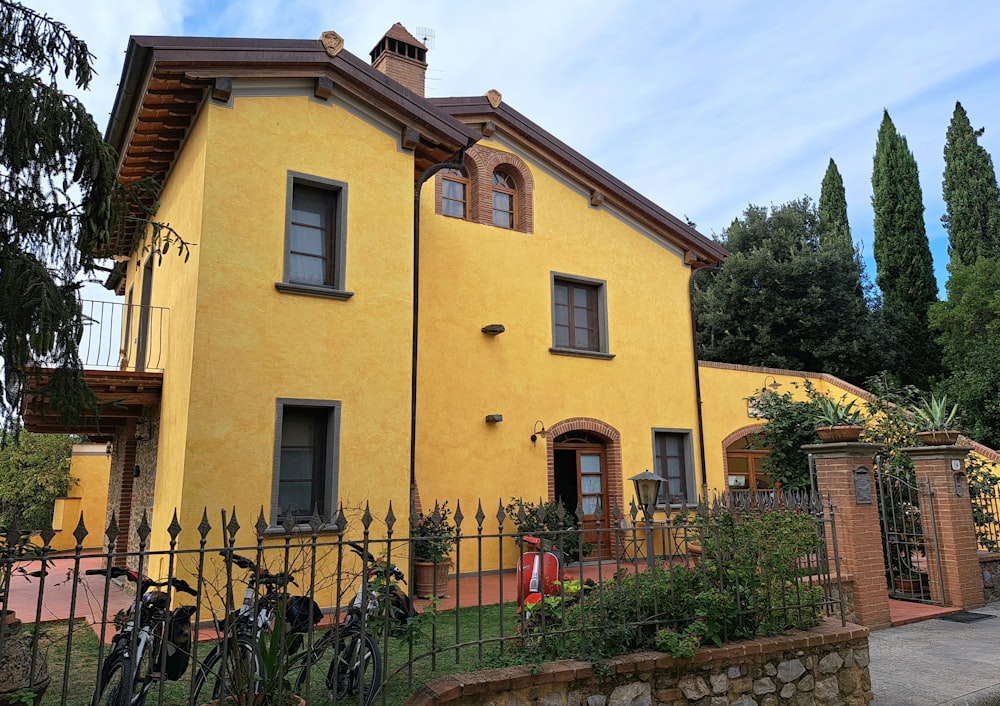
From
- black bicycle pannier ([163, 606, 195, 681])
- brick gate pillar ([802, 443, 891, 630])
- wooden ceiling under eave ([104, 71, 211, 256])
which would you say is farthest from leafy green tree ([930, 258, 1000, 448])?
black bicycle pannier ([163, 606, 195, 681])

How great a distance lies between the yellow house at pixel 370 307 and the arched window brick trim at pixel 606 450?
43 mm

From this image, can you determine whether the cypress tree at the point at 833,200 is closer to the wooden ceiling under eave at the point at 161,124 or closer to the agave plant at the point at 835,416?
the agave plant at the point at 835,416

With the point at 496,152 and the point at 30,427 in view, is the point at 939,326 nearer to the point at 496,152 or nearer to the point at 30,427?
the point at 496,152

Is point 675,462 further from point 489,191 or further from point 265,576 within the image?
point 265,576

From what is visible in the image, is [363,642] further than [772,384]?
No

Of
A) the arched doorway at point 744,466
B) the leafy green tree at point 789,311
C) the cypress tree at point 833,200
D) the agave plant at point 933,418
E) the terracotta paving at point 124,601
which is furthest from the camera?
the cypress tree at point 833,200

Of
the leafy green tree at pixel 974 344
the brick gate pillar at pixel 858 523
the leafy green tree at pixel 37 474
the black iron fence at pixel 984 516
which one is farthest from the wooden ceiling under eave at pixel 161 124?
the leafy green tree at pixel 974 344

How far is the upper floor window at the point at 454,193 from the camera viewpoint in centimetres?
1227

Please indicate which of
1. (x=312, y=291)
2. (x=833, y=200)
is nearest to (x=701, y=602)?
(x=312, y=291)

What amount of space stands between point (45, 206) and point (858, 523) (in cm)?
808

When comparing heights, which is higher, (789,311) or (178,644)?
(789,311)

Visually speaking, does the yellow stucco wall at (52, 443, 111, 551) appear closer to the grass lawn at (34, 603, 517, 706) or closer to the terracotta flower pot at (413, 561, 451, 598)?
the grass lawn at (34, 603, 517, 706)

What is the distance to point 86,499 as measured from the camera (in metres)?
18.7

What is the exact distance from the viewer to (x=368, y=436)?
873 cm
